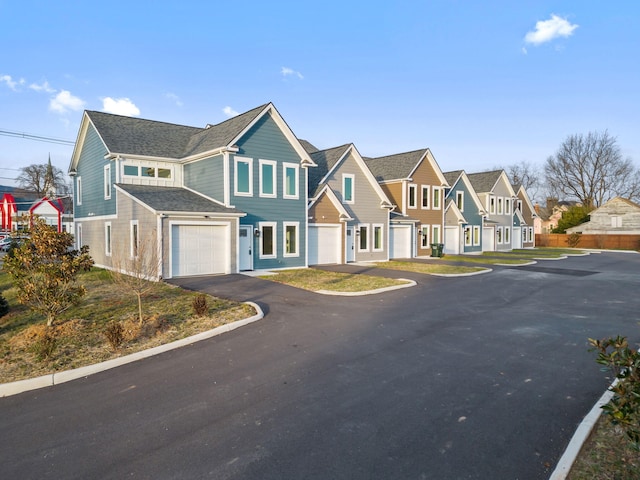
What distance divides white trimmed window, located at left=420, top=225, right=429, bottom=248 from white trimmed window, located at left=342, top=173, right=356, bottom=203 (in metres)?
8.39

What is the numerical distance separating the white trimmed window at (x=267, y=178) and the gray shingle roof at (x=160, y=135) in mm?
2145

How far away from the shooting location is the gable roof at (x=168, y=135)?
2027 centimetres

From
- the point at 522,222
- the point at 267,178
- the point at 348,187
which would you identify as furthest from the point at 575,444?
the point at 522,222

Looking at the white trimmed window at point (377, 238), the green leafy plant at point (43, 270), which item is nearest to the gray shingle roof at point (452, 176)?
the white trimmed window at point (377, 238)

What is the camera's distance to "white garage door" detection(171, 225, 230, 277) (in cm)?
1753

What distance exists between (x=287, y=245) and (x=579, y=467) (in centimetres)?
1843

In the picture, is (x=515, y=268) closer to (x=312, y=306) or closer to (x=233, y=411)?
(x=312, y=306)

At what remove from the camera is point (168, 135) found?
79.1 ft

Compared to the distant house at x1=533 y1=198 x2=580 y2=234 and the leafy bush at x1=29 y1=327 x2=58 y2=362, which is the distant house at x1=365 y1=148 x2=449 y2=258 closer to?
the leafy bush at x1=29 y1=327 x2=58 y2=362

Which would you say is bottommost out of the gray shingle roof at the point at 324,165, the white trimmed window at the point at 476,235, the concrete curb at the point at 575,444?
the concrete curb at the point at 575,444

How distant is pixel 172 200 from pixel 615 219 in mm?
55526

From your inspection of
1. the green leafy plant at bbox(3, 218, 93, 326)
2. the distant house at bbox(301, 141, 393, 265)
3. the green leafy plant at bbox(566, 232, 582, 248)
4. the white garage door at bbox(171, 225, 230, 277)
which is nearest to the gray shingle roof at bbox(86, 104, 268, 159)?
the white garage door at bbox(171, 225, 230, 277)

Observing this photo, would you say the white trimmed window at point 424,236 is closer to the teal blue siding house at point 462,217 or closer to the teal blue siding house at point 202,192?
the teal blue siding house at point 462,217

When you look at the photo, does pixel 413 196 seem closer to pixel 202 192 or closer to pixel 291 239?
pixel 291 239
